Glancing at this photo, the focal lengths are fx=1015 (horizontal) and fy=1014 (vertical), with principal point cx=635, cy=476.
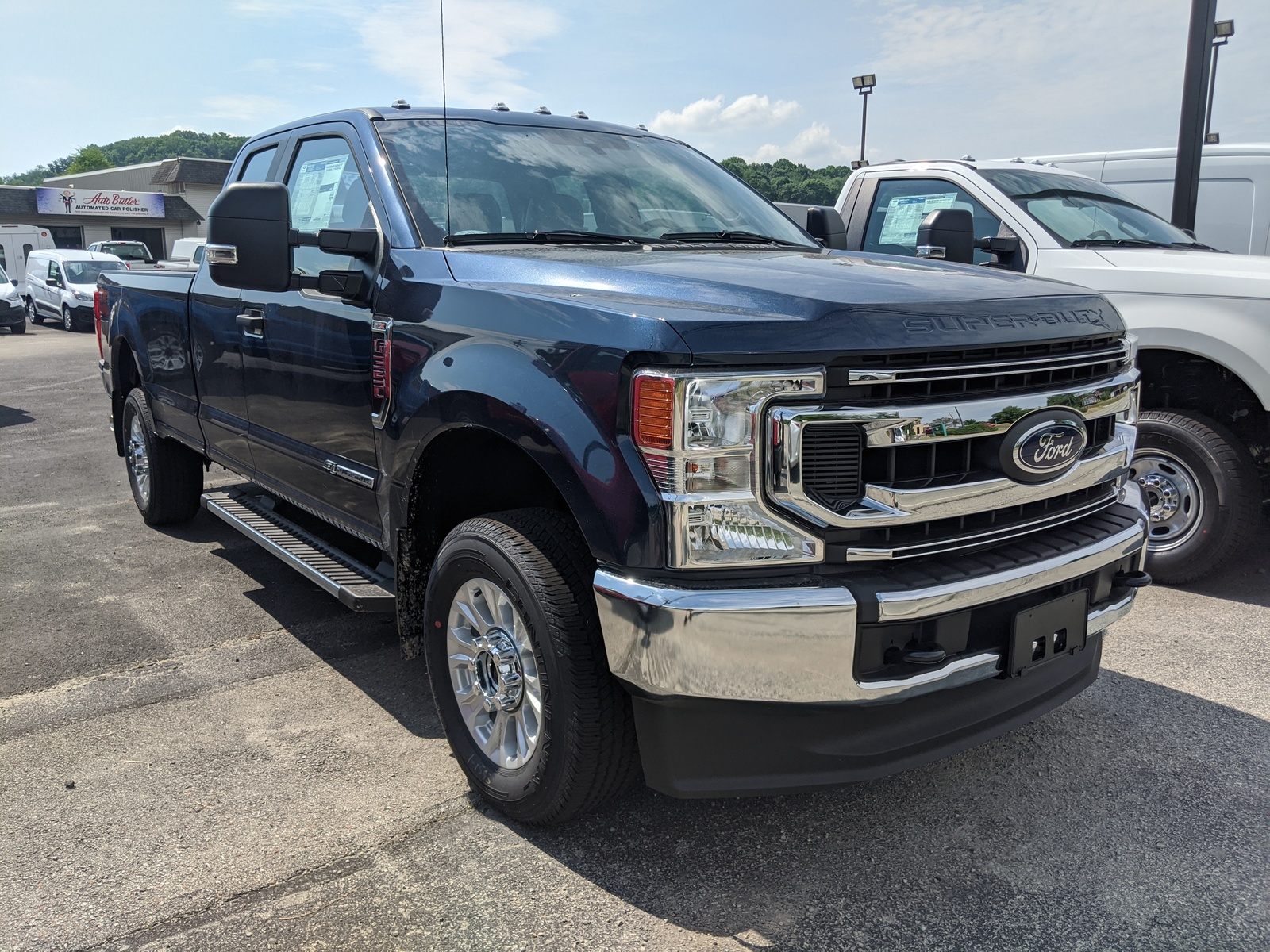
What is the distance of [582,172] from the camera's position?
373 cm

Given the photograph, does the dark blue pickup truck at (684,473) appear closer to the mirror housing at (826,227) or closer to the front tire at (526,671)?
the front tire at (526,671)

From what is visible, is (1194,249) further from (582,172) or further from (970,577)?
(970,577)

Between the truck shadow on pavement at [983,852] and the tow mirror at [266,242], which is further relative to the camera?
the tow mirror at [266,242]

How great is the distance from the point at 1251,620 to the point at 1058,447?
267 centimetres

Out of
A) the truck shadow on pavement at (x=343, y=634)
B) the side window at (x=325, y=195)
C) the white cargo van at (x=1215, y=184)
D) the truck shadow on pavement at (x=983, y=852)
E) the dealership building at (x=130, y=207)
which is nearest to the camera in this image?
the truck shadow on pavement at (x=983, y=852)

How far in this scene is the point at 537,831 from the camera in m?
2.81

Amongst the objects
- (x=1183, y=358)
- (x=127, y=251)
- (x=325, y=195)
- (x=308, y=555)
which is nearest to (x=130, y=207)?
(x=127, y=251)

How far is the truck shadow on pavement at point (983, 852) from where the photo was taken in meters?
2.40

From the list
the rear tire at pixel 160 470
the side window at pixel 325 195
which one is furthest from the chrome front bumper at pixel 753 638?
the rear tire at pixel 160 470

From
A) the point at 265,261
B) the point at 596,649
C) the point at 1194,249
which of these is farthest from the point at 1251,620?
the point at 265,261

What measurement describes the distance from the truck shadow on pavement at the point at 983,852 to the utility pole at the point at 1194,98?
5.26m

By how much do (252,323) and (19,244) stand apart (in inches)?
1442

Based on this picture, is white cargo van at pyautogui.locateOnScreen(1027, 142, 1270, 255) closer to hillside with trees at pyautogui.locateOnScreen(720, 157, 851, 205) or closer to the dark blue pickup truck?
the dark blue pickup truck

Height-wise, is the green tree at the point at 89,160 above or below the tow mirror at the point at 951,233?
above
